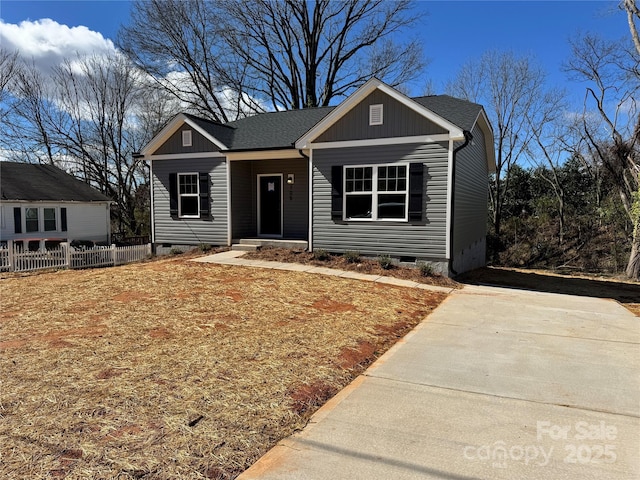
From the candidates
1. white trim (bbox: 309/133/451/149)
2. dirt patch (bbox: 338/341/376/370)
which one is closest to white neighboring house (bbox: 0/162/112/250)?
white trim (bbox: 309/133/451/149)

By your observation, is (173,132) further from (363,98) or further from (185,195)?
(363,98)

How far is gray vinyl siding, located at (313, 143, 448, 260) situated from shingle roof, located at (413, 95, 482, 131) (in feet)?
4.59

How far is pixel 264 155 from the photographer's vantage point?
1265 cm

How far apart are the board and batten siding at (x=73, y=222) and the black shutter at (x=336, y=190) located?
14284 mm

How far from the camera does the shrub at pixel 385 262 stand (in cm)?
1050

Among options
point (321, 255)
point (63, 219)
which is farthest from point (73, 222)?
point (321, 255)

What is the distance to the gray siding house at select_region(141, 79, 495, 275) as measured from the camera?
33.9 feet

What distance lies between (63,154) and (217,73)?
36.5 ft

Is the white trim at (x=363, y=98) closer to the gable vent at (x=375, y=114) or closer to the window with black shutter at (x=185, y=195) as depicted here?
the gable vent at (x=375, y=114)

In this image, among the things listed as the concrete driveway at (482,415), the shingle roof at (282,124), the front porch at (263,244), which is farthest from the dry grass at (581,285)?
the concrete driveway at (482,415)

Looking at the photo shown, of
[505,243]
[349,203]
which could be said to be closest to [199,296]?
[349,203]

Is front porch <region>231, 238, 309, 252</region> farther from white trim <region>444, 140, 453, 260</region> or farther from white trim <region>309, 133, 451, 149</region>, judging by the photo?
white trim <region>444, 140, 453, 260</region>

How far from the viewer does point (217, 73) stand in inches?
1035

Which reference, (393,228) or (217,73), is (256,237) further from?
(217,73)
